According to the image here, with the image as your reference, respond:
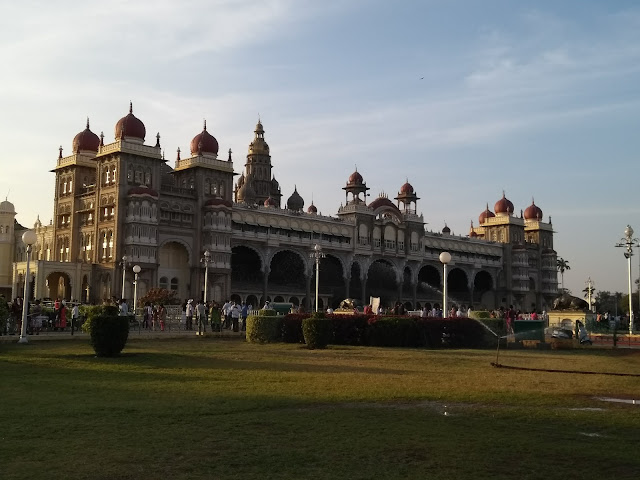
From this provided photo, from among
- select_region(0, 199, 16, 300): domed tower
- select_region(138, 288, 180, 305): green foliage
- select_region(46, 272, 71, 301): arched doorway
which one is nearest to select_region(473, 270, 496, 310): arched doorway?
select_region(46, 272, 71, 301): arched doorway

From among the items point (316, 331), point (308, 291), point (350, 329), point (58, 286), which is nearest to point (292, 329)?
point (350, 329)

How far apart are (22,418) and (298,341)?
50.7 ft

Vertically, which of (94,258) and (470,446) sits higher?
(94,258)

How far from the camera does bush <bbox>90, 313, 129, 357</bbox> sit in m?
16.8

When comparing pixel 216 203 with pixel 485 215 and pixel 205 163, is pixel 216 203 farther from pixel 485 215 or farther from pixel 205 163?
pixel 485 215

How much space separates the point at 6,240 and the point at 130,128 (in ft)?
68.9

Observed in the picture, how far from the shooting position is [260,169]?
8944 cm

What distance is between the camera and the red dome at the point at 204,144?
5750 cm

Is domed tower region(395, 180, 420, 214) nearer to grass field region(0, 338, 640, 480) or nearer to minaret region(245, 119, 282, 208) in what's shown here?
minaret region(245, 119, 282, 208)

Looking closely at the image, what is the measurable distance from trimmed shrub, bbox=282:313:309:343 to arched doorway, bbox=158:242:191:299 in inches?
1239

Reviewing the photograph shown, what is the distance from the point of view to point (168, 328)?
109 feet

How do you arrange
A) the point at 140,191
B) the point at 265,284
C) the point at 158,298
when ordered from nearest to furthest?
the point at 158,298 → the point at 140,191 → the point at 265,284

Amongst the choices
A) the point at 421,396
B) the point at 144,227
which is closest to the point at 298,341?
the point at 421,396

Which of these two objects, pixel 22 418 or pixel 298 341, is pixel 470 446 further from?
pixel 298 341
